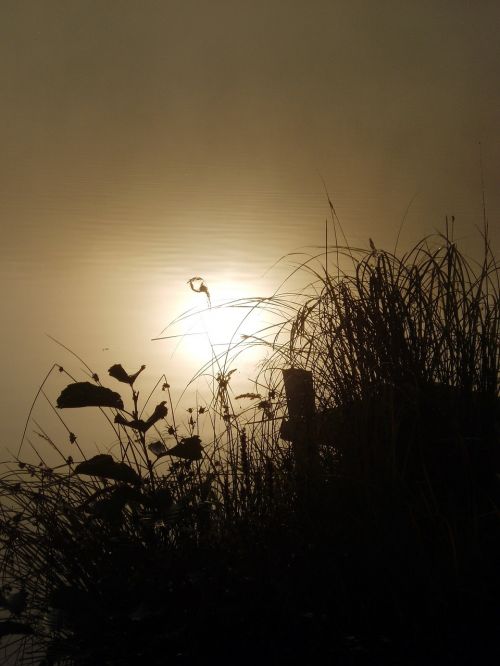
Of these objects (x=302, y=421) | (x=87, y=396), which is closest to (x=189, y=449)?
(x=87, y=396)

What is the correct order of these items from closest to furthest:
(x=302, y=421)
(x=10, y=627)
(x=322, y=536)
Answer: (x=10, y=627)
(x=322, y=536)
(x=302, y=421)

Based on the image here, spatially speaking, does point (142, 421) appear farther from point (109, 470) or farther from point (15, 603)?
point (15, 603)

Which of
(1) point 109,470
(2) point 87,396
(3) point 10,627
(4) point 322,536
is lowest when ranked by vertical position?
(3) point 10,627

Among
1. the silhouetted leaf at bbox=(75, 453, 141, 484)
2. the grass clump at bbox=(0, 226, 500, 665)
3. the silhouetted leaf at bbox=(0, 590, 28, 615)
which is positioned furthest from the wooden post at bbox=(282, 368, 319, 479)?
the silhouetted leaf at bbox=(0, 590, 28, 615)

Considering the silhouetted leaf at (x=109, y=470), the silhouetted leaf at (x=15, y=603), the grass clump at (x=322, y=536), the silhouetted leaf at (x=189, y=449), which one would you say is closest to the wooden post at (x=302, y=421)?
the grass clump at (x=322, y=536)

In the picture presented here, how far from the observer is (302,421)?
1994 mm

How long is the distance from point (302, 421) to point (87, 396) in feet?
1.74

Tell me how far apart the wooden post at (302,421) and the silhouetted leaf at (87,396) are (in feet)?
1.43

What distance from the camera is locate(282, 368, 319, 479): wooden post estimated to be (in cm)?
189

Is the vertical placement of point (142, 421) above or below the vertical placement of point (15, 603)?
above

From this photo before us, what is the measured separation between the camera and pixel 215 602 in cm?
166

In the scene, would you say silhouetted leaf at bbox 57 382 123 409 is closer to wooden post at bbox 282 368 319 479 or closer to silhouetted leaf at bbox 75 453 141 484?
silhouetted leaf at bbox 75 453 141 484

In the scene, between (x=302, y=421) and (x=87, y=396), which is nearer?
(x=87, y=396)

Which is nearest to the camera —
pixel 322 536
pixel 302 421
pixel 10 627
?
pixel 10 627
